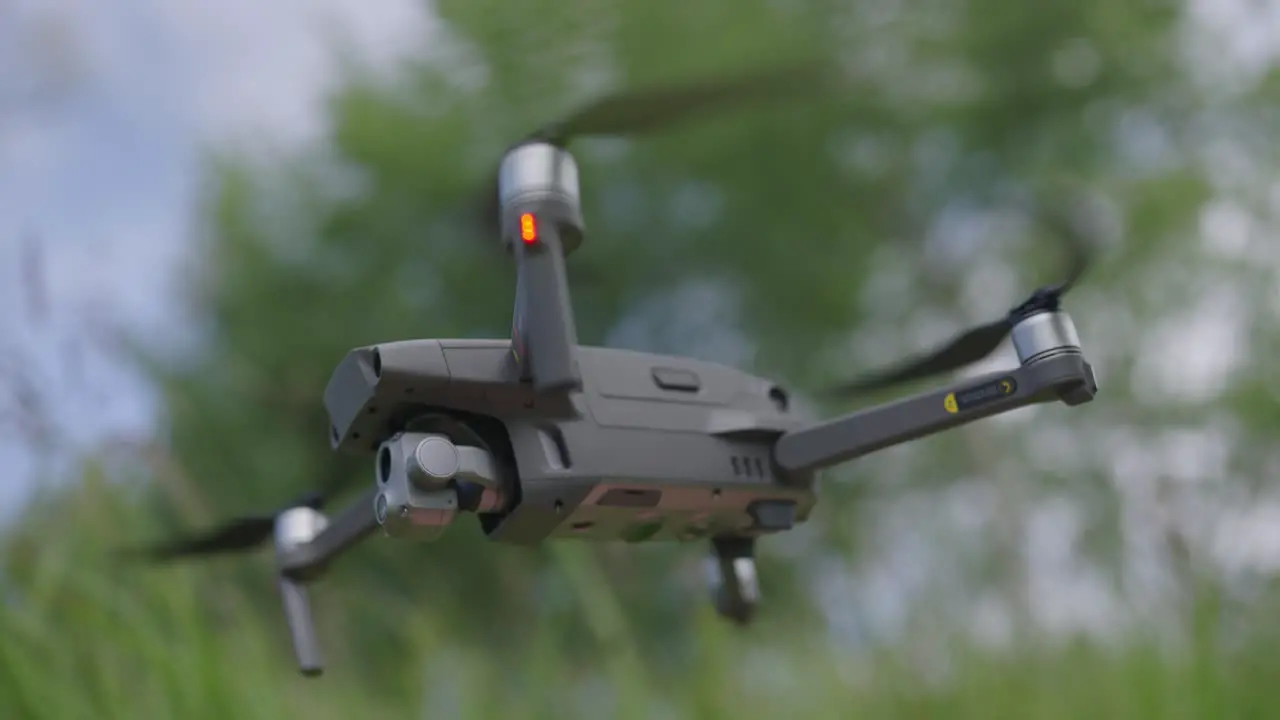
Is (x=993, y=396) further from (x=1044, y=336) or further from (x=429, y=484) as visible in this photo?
(x=429, y=484)

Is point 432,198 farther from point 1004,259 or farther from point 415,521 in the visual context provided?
point 415,521


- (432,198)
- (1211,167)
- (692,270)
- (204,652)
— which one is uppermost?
(432,198)

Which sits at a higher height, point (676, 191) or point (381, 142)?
point (381, 142)

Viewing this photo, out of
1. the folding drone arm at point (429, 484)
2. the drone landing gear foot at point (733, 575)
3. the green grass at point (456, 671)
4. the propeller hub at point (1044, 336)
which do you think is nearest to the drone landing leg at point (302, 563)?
the folding drone arm at point (429, 484)

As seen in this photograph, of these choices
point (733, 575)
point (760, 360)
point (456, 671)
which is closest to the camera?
point (733, 575)

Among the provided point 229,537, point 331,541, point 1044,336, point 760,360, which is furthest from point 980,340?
point 760,360

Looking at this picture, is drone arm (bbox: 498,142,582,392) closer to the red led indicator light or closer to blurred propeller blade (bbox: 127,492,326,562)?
the red led indicator light

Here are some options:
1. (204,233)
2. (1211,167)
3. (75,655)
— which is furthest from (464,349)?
(204,233)
